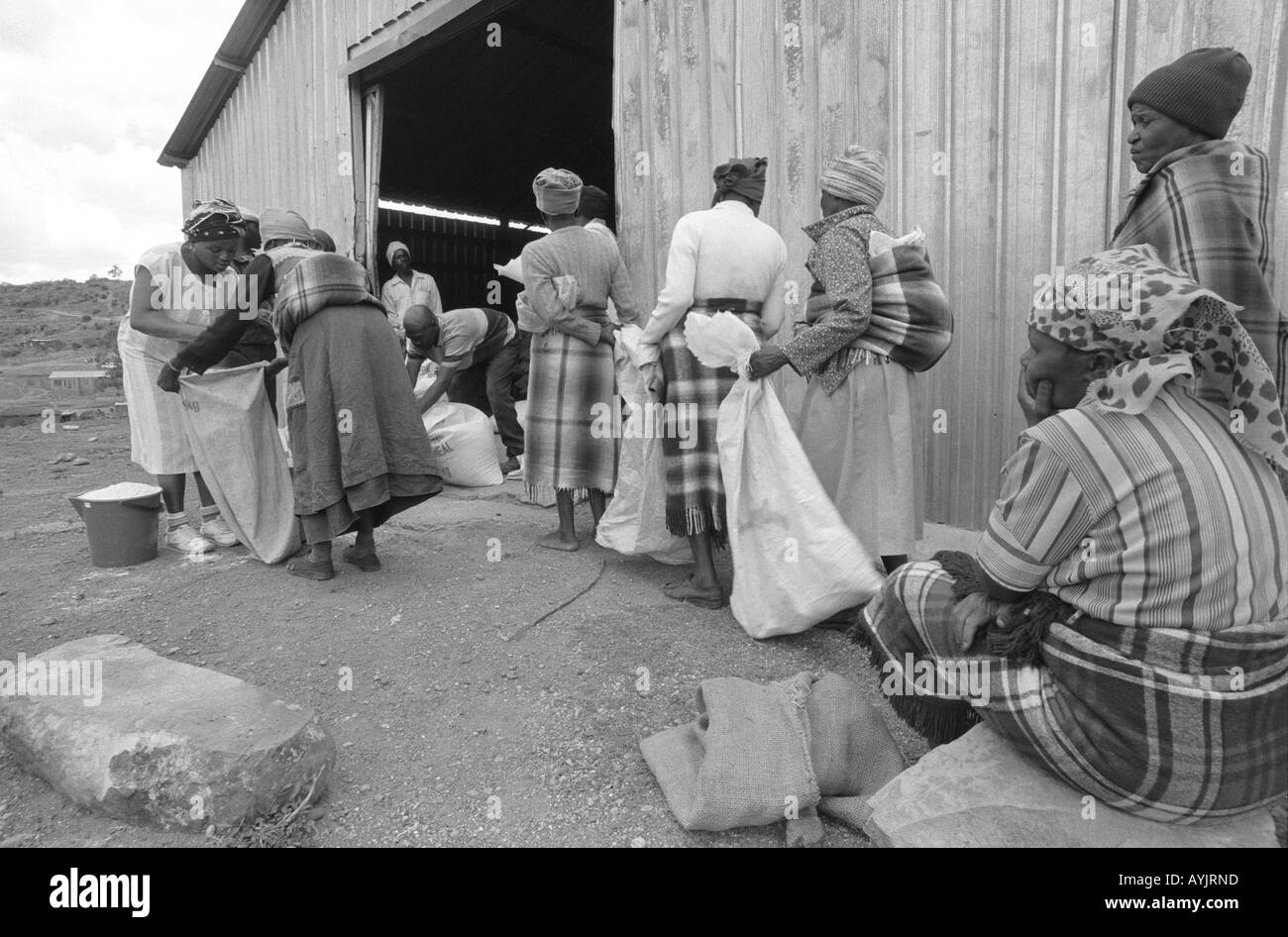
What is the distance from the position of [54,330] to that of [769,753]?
21201mm

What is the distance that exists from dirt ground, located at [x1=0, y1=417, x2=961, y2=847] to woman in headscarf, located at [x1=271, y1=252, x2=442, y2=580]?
0.41 meters

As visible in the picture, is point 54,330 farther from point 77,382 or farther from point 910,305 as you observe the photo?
point 910,305

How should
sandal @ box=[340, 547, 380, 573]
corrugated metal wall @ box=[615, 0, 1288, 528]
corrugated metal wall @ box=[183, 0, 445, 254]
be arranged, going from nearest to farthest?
corrugated metal wall @ box=[615, 0, 1288, 528]
sandal @ box=[340, 547, 380, 573]
corrugated metal wall @ box=[183, 0, 445, 254]

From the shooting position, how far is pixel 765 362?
10.1ft

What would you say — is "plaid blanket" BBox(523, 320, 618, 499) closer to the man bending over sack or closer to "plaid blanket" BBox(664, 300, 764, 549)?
"plaid blanket" BBox(664, 300, 764, 549)

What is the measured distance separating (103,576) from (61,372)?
36.3 ft


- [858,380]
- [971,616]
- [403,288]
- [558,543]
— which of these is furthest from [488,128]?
[971,616]

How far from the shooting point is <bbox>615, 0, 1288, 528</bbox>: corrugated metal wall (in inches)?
112

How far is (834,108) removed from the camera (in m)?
3.81

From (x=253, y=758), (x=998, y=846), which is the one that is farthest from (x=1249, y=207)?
(x=253, y=758)

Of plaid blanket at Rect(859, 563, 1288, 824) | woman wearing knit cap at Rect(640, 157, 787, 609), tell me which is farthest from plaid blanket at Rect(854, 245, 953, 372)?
plaid blanket at Rect(859, 563, 1288, 824)

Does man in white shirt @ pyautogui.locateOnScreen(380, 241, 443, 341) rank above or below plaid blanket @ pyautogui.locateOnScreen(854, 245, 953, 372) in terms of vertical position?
above

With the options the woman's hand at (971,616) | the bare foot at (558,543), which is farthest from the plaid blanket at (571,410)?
the woman's hand at (971,616)

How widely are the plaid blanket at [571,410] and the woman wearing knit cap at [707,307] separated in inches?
26.6
